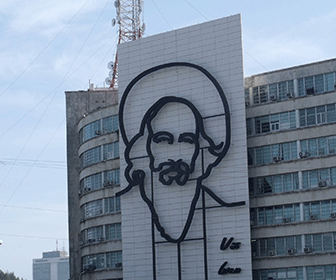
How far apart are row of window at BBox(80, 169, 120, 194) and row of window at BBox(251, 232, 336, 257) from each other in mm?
14762

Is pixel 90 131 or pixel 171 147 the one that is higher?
pixel 90 131

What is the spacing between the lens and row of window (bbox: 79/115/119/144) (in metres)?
74.0

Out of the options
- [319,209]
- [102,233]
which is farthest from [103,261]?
[319,209]

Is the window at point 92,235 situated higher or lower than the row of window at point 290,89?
lower

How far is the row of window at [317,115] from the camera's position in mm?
62719

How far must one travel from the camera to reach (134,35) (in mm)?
84312

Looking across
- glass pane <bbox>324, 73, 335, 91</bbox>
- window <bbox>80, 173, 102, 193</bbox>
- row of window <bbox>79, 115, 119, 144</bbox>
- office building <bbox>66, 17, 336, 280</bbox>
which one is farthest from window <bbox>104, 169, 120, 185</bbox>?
glass pane <bbox>324, 73, 335, 91</bbox>

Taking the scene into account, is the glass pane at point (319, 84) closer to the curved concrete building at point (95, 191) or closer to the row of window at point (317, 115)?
the row of window at point (317, 115)

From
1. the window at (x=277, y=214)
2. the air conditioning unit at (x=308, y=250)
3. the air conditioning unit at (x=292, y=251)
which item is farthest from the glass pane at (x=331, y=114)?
the air conditioning unit at (x=292, y=251)

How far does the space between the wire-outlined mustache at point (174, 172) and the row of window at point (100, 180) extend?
781 centimetres

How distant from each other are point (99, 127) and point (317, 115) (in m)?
21.0

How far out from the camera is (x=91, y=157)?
75750 mm

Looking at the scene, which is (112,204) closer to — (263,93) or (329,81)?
(263,93)

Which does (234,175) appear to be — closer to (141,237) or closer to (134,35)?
(141,237)
